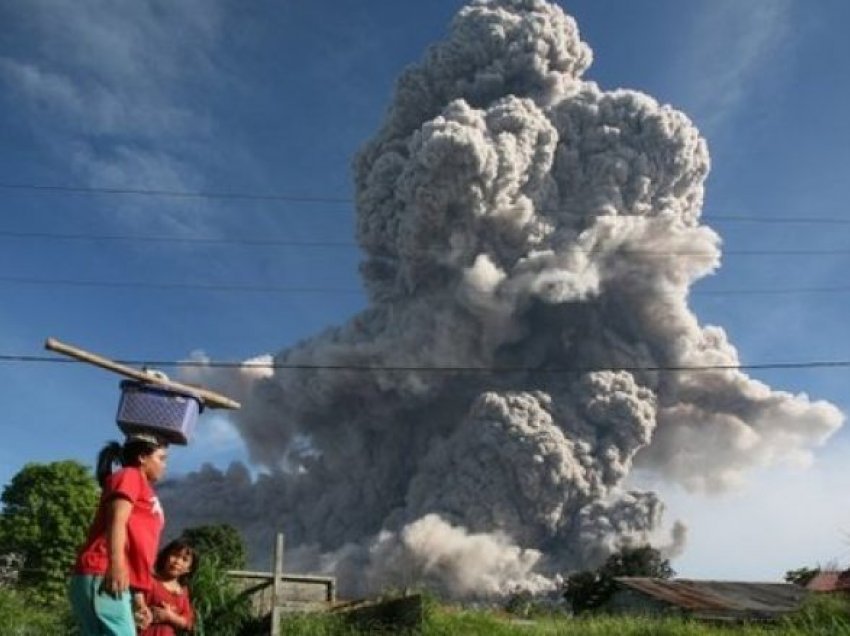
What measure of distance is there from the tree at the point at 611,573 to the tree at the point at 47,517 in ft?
65.9

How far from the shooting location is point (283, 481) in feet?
268

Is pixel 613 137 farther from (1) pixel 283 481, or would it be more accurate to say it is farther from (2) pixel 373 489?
(1) pixel 283 481

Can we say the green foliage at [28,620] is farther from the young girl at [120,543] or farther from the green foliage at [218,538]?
the green foliage at [218,538]

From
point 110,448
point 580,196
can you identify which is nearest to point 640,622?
point 110,448

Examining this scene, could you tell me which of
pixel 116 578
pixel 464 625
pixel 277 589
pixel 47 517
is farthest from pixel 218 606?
pixel 47 517

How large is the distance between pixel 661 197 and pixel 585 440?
1818 cm

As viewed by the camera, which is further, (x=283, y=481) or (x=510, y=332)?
(x=283, y=481)

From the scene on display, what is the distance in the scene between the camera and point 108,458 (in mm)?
4266

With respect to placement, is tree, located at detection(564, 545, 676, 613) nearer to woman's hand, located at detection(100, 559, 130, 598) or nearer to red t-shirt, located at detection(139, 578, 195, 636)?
red t-shirt, located at detection(139, 578, 195, 636)

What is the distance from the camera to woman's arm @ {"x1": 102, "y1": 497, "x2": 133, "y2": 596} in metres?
3.71

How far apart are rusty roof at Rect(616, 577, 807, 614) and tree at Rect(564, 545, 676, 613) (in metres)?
10.2

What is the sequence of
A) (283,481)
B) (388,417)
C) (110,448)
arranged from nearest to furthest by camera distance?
(110,448)
(388,417)
(283,481)

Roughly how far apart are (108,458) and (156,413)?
31 centimetres

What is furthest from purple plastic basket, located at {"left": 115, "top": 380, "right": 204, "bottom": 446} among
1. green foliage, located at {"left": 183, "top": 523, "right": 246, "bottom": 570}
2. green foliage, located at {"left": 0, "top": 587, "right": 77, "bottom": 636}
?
green foliage, located at {"left": 183, "top": 523, "right": 246, "bottom": 570}
